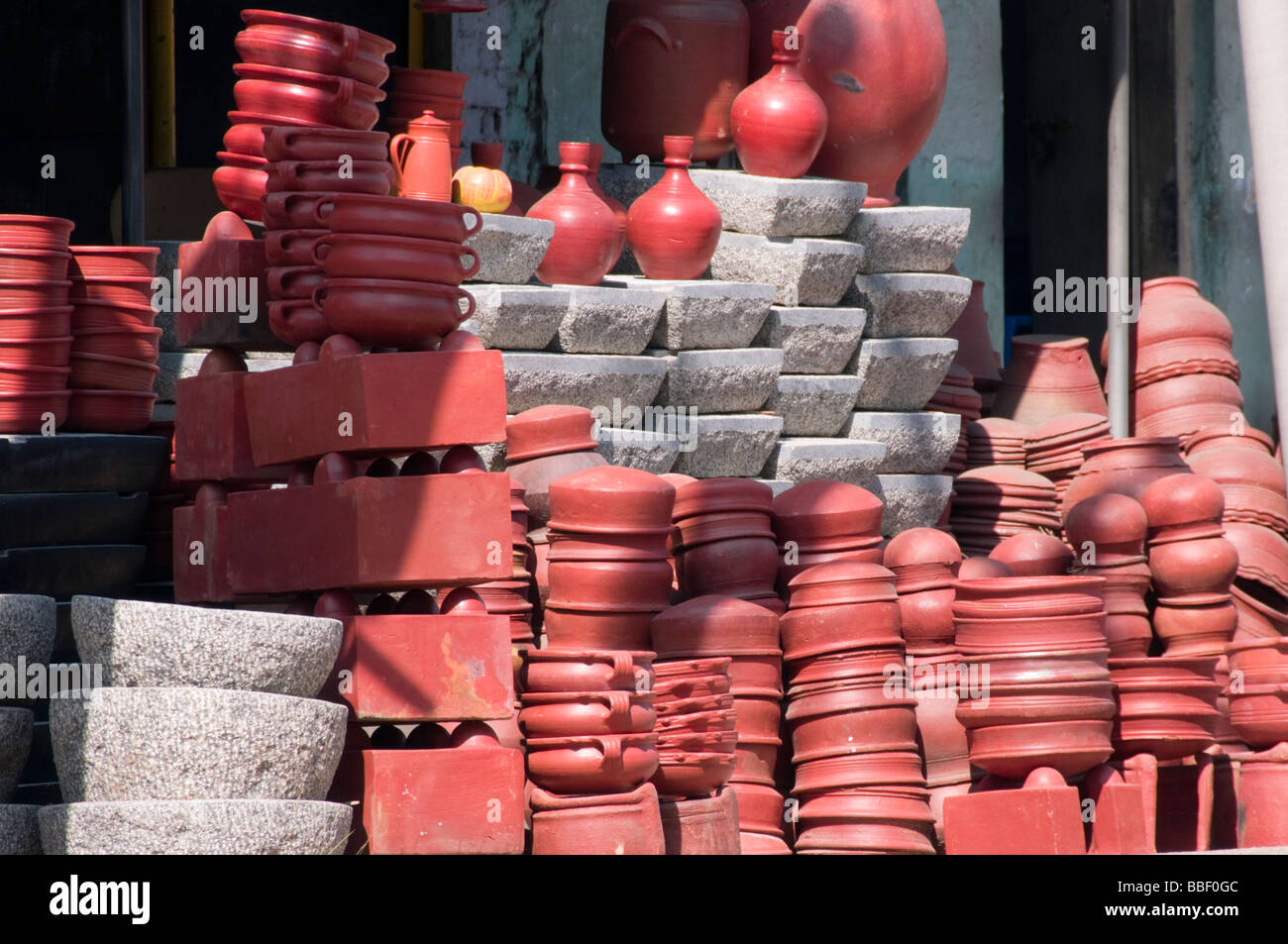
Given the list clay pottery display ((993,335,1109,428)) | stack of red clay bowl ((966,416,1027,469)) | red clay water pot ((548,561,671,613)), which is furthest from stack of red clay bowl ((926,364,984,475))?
red clay water pot ((548,561,671,613))

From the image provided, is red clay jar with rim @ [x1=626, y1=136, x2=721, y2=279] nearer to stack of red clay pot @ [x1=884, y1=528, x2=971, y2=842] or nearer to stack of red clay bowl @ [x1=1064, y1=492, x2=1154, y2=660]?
stack of red clay pot @ [x1=884, y1=528, x2=971, y2=842]

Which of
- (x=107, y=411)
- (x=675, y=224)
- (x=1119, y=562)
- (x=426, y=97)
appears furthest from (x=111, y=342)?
(x=1119, y=562)

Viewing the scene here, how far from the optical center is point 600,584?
5363mm

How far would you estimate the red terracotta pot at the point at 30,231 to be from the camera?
549 centimetres

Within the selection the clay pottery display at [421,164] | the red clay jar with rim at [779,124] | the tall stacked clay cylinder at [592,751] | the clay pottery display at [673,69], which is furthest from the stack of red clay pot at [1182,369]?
the tall stacked clay cylinder at [592,751]

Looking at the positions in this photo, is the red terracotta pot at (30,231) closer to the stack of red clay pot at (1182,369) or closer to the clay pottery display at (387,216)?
the clay pottery display at (387,216)

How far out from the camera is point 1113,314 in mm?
9008

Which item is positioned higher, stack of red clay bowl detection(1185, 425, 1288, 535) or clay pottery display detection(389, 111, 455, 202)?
clay pottery display detection(389, 111, 455, 202)

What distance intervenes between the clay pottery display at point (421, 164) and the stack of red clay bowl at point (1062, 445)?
332cm

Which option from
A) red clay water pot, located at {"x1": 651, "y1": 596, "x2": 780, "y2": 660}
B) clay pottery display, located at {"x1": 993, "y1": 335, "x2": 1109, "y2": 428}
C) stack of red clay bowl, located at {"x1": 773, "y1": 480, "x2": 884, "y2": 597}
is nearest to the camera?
red clay water pot, located at {"x1": 651, "y1": 596, "x2": 780, "y2": 660}

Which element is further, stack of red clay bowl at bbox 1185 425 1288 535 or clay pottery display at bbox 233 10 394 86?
stack of red clay bowl at bbox 1185 425 1288 535

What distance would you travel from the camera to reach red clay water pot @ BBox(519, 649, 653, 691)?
182 inches

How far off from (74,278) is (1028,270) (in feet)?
24.9
